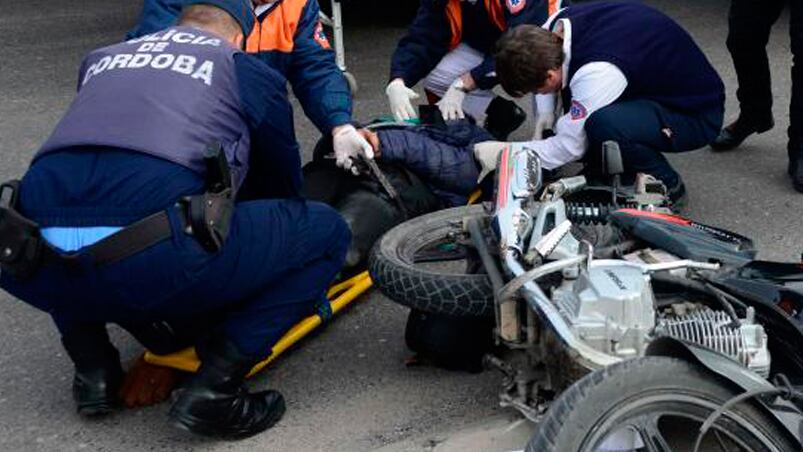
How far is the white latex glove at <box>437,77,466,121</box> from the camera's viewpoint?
178 inches

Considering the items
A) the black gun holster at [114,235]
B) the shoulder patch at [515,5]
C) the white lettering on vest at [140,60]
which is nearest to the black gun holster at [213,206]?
the black gun holster at [114,235]

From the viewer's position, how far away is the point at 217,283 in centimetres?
284

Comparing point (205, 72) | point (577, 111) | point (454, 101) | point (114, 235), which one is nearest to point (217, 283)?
point (114, 235)

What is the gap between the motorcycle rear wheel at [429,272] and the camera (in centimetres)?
296

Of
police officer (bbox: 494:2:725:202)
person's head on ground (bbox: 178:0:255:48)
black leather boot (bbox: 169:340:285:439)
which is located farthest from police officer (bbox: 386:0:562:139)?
black leather boot (bbox: 169:340:285:439)

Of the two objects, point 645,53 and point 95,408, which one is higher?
point 645,53

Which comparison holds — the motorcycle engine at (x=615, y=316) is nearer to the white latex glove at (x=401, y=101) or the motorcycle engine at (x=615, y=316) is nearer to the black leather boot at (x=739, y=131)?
the white latex glove at (x=401, y=101)

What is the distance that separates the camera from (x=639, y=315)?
2.48m

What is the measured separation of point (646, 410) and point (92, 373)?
166 centimetres

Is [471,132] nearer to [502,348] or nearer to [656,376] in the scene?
[502,348]

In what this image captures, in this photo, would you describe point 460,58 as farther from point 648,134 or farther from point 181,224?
point 181,224

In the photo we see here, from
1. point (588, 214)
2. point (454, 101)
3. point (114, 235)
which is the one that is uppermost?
point (114, 235)

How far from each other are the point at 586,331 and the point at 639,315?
0.12m

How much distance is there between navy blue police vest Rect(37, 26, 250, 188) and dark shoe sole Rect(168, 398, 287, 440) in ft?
2.06
